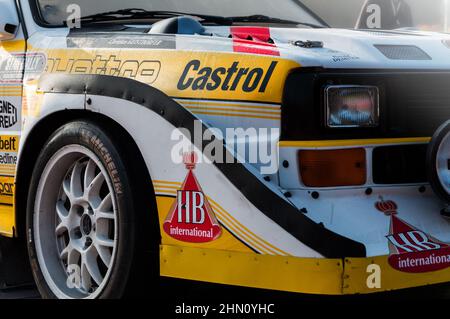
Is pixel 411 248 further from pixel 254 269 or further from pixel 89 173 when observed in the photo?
pixel 89 173

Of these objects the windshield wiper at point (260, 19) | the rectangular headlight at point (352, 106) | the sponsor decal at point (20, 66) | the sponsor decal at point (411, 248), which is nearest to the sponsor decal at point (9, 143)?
the sponsor decal at point (20, 66)

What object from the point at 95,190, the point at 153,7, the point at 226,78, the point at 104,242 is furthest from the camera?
the point at 153,7

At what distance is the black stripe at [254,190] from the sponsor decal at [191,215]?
153 millimetres

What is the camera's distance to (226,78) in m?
3.56

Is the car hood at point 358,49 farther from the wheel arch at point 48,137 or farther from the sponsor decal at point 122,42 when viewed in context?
the wheel arch at point 48,137

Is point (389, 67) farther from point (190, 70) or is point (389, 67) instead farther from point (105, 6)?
point (105, 6)

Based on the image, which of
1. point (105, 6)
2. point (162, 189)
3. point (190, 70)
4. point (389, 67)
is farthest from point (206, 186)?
point (105, 6)

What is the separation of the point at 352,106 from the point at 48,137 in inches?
60.6

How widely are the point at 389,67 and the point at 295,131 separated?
458mm

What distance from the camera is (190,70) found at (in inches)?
145

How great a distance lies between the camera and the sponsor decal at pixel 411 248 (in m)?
3.33

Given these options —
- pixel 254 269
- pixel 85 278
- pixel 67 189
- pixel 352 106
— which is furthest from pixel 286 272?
pixel 67 189

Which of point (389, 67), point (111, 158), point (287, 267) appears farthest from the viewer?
point (111, 158)

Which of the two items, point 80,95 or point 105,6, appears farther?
point 105,6
